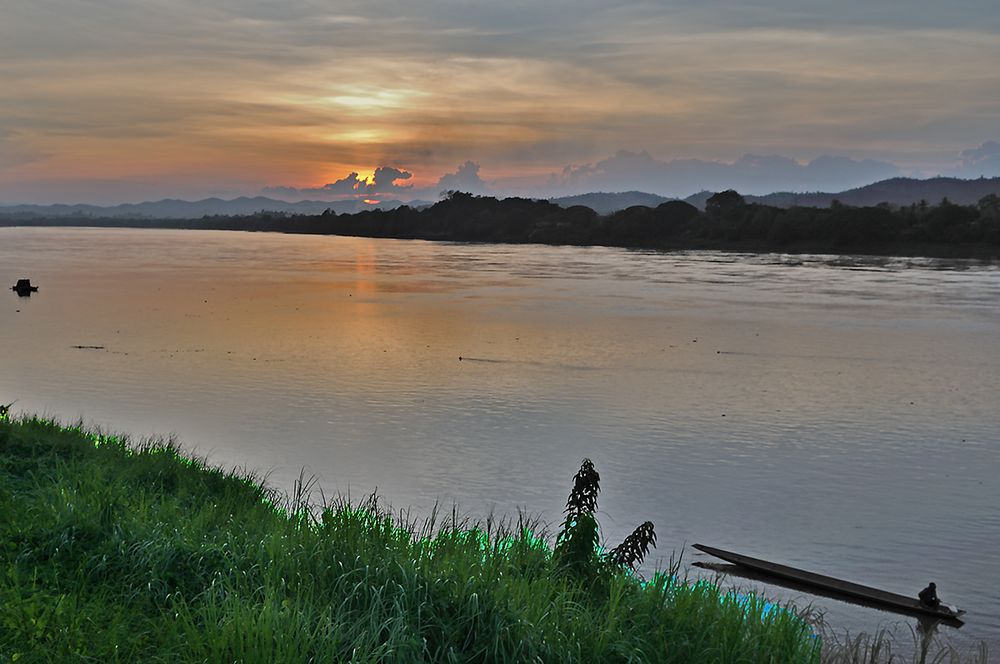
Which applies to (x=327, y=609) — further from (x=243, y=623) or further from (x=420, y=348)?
(x=420, y=348)

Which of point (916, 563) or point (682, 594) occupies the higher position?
point (682, 594)

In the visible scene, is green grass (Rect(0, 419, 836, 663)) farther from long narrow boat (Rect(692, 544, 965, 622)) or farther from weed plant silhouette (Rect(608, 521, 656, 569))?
long narrow boat (Rect(692, 544, 965, 622))

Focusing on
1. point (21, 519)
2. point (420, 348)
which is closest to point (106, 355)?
point (420, 348)

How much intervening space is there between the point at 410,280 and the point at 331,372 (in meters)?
60.2

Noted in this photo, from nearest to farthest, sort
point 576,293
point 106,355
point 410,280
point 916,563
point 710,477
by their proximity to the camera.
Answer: point 916,563
point 710,477
point 106,355
point 576,293
point 410,280

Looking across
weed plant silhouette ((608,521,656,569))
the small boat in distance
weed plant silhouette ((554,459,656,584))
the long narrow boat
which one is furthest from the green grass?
the small boat in distance

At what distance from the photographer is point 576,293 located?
264 ft

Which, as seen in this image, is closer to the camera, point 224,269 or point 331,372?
point 331,372

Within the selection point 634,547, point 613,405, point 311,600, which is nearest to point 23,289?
point 613,405

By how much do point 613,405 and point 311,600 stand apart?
2412cm

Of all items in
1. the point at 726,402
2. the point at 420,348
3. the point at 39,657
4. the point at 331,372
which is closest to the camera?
the point at 39,657

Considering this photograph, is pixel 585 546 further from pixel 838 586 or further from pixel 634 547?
pixel 838 586

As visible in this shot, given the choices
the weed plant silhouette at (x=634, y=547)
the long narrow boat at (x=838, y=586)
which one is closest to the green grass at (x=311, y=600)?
Answer: the weed plant silhouette at (x=634, y=547)

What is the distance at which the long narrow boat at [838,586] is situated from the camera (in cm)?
1446
